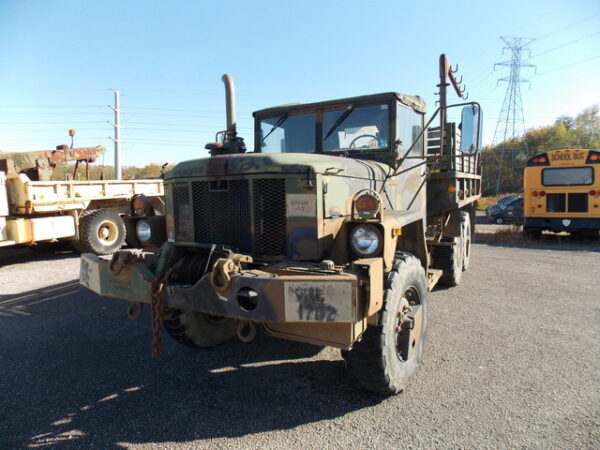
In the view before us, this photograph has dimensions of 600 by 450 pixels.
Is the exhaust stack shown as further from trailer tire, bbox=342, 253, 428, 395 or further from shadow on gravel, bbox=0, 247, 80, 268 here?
shadow on gravel, bbox=0, 247, 80, 268

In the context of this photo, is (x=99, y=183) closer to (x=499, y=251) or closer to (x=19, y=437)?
(x=19, y=437)

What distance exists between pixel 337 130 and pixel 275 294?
2.44 meters

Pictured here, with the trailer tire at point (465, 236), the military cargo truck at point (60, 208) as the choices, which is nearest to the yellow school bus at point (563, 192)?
the trailer tire at point (465, 236)

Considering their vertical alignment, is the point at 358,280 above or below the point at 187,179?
below

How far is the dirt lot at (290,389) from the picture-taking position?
2.59 m

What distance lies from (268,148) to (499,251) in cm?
761

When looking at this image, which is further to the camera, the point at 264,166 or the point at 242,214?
the point at 242,214

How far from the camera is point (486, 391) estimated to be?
3.07 m

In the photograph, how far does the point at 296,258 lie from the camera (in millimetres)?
3043

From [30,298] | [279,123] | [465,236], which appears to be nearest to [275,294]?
[279,123]

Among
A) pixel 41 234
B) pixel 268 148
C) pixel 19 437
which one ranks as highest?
pixel 268 148

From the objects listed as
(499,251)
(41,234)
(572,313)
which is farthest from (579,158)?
(41,234)

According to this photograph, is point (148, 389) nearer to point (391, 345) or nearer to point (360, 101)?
point (391, 345)

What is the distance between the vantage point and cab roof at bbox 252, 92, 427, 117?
420 cm
